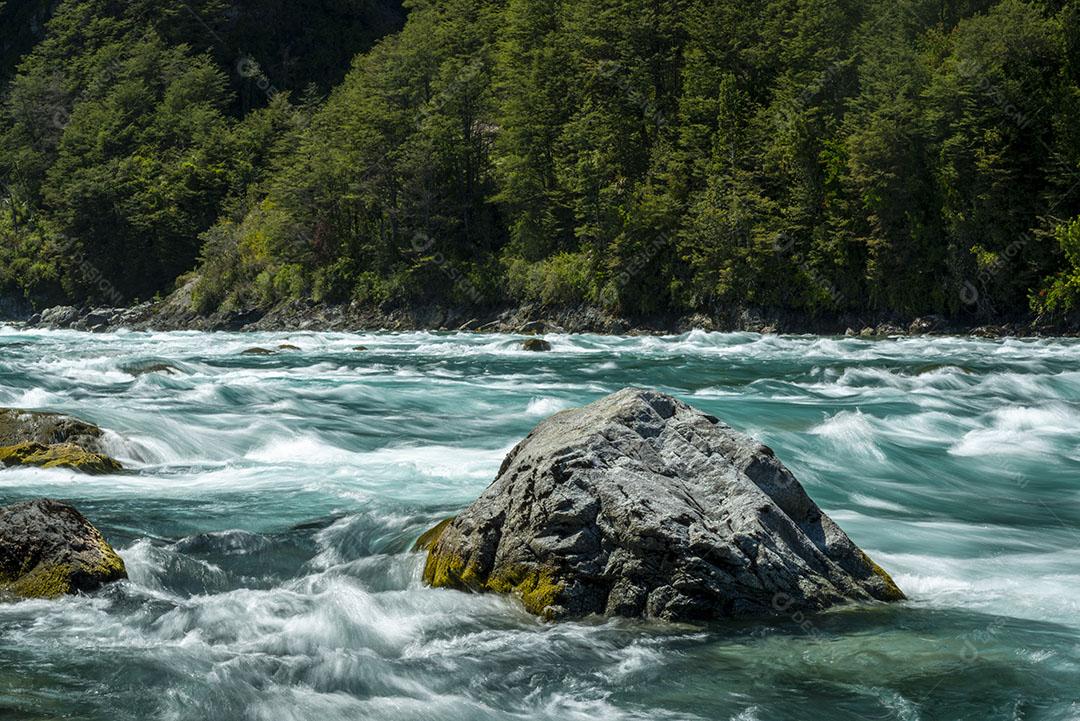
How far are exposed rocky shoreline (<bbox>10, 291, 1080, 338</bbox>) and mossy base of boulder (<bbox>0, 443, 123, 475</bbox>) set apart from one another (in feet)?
110

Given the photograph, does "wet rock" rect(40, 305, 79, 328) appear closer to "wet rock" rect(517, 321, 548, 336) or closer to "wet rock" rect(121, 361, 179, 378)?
"wet rock" rect(517, 321, 548, 336)

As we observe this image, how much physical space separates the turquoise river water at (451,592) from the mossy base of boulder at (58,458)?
0.24 m

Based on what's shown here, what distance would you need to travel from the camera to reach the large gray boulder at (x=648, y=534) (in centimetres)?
615

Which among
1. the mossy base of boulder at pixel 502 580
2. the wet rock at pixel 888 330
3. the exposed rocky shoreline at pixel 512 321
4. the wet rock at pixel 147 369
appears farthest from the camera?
the wet rock at pixel 888 330

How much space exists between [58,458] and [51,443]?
0.71 m

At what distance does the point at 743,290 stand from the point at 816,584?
4010cm

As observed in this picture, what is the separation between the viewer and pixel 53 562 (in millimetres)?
6719

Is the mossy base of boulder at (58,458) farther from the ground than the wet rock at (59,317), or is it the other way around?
the mossy base of boulder at (58,458)

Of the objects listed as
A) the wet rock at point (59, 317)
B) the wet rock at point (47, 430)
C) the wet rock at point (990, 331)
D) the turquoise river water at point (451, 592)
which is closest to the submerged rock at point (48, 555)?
the turquoise river water at point (451, 592)

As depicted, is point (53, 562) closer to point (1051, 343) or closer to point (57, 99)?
point (1051, 343)

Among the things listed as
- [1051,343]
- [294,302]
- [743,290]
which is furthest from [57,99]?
[1051,343]

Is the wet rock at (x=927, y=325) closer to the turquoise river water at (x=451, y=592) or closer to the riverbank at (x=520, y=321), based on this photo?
the riverbank at (x=520, y=321)

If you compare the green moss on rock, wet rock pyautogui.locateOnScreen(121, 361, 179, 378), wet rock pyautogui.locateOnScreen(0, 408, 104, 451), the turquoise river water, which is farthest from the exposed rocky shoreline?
the green moss on rock

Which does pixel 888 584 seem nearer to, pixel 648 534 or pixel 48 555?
pixel 648 534
